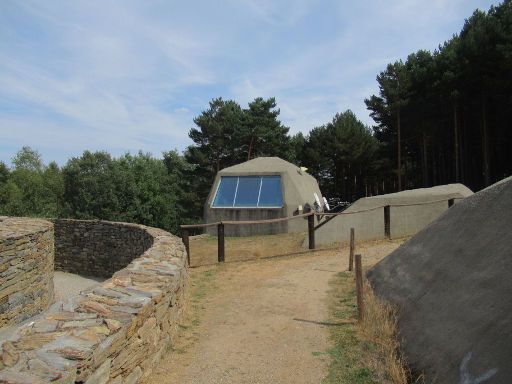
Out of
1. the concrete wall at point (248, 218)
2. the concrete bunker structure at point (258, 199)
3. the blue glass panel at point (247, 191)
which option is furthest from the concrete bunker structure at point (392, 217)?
the blue glass panel at point (247, 191)

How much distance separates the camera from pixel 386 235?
12.2m

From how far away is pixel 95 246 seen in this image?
13.6m

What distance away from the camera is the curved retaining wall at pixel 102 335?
97.4 inches

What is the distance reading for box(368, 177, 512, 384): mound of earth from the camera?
3377 millimetres

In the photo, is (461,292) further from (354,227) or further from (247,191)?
(247,191)

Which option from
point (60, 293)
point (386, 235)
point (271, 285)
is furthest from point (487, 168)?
point (60, 293)

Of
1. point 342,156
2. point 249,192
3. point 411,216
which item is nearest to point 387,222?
point 411,216

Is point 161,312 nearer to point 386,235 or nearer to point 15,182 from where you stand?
point 386,235

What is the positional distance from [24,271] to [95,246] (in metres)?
5.01

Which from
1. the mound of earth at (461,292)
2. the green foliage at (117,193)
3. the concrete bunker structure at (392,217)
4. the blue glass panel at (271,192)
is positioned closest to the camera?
the mound of earth at (461,292)

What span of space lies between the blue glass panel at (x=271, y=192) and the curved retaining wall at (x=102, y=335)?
11.3m

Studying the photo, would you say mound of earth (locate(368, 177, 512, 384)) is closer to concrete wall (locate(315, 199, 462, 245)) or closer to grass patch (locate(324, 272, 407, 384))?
grass patch (locate(324, 272, 407, 384))

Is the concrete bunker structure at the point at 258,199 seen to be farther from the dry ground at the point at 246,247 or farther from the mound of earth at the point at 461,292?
the mound of earth at the point at 461,292

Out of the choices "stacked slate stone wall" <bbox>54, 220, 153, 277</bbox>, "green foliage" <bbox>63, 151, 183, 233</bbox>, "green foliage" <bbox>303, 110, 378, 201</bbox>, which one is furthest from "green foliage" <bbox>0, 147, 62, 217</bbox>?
"stacked slate stone wall" <bbox>54, 220, 153, 277</bbox>
